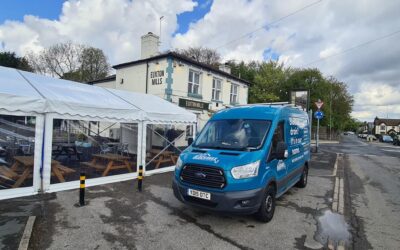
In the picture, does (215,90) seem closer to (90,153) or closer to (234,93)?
(234,93)

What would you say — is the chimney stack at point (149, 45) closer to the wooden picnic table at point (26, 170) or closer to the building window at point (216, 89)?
the building window at point (216, 89)

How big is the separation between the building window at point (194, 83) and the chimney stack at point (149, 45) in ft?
11.1

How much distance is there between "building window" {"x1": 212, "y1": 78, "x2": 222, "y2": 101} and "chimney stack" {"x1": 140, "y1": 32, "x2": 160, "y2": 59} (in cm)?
542

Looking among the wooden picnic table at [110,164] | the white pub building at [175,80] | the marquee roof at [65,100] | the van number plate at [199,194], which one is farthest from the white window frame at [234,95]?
the van number plate at [199,194]

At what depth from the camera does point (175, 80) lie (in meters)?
18.5

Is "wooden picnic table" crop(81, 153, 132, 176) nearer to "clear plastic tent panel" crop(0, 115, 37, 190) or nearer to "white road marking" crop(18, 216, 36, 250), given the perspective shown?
"clear plastic tent panel" crop(0, 115, 37, 190)

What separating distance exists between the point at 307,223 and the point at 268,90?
37237 millimetres

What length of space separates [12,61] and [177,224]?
40762 millimetres

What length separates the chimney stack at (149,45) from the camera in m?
20.5

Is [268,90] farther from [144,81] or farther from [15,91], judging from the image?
[15,91]

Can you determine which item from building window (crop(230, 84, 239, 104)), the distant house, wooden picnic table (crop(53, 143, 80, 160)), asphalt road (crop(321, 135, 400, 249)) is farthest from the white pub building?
the distant house

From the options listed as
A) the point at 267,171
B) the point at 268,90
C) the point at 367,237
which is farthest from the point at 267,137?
the point at 268,90

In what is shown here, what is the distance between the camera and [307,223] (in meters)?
5.69

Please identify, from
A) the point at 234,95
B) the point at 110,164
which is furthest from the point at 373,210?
the point at 234,95
